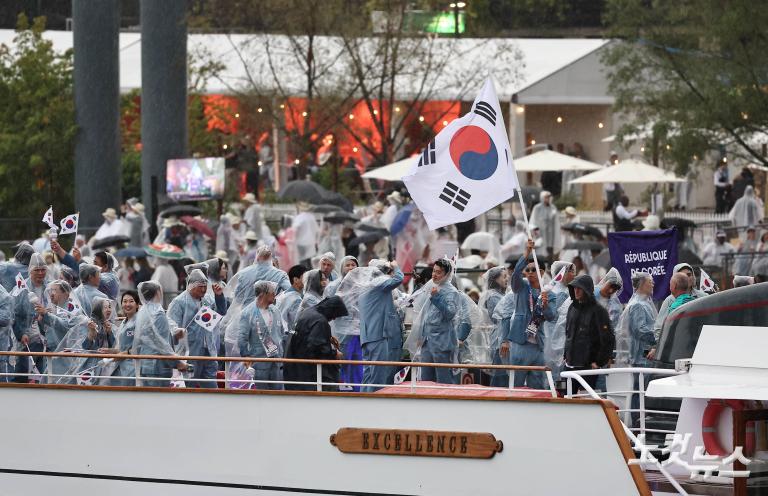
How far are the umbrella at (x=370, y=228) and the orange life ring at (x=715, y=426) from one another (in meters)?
13.6

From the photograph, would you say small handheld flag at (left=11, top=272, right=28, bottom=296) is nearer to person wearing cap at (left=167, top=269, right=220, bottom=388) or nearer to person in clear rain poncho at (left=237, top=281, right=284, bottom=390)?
person wearing cap at (left=167, top=269, right=220, bottom=388)

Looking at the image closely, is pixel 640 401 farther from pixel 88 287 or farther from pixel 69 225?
pixel 69 225

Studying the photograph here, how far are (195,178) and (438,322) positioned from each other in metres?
15.2

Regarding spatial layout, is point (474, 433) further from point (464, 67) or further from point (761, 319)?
point (464, 67)

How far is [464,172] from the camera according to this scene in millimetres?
13352

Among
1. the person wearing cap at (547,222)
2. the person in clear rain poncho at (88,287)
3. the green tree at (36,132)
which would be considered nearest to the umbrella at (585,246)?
the person wearing cap at (547,222)

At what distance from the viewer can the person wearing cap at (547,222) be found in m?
26.7

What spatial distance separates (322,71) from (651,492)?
2195cm

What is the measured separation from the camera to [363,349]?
14406mm

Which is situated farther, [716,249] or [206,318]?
[716,249]

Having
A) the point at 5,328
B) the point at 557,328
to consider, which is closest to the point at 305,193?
the point at 5,328

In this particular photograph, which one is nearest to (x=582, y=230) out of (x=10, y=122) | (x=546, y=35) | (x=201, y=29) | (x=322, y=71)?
(x=322, y=71)

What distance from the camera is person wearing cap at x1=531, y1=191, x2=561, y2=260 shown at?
26688mm

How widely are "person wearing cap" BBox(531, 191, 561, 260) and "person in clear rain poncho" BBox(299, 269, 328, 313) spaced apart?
12.1m
